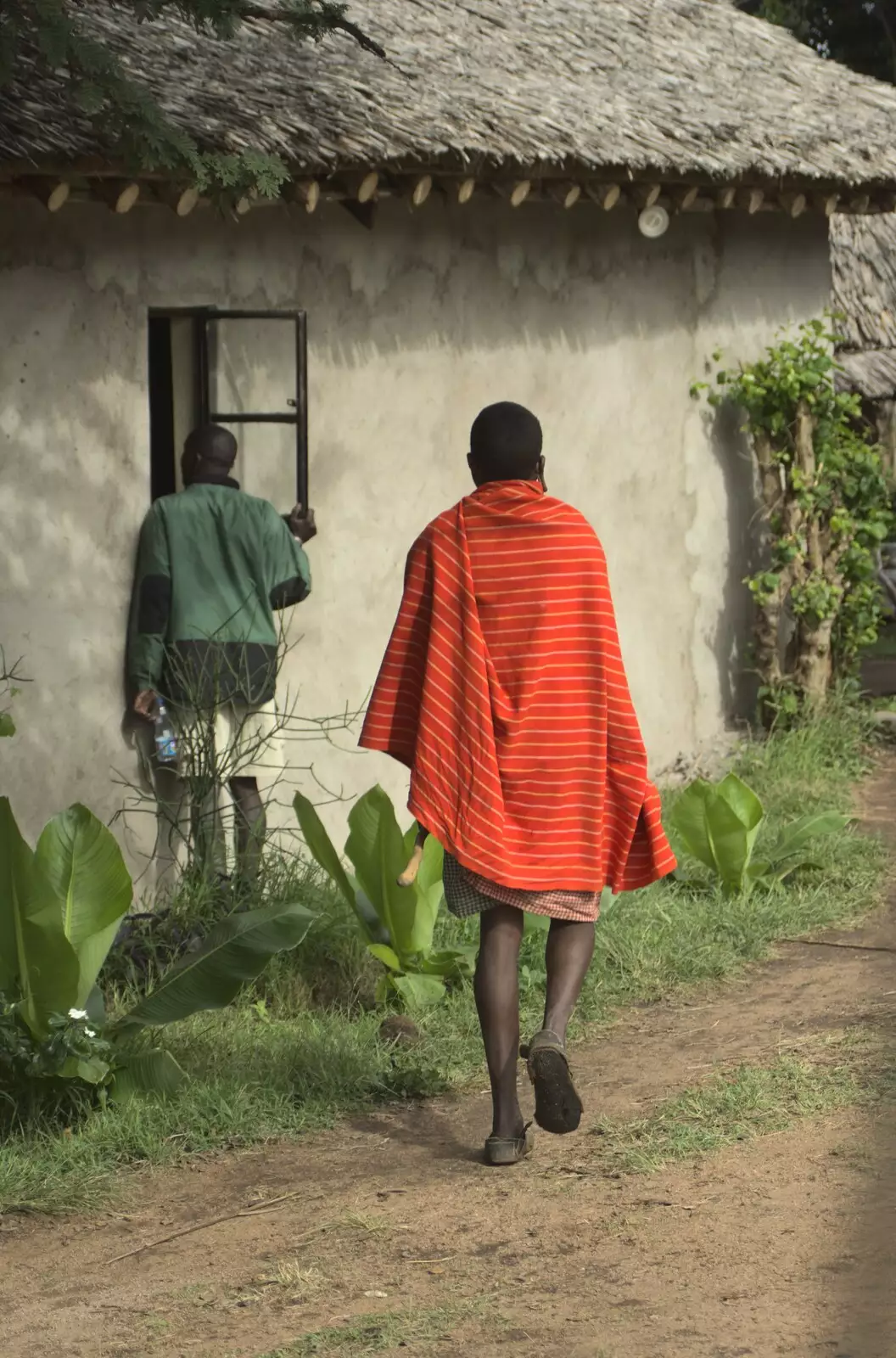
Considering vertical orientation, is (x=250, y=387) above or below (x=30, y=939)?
above

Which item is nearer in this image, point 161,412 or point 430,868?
point 430,868

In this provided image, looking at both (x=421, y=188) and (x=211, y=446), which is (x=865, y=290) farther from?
(x=211, y=446)

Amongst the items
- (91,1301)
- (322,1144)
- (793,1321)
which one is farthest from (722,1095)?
(91,1301)

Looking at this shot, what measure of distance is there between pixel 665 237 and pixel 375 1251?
19.3ft

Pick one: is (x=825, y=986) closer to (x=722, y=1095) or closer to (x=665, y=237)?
(x=722, y=1095)

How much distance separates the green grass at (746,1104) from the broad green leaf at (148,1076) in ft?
3.58

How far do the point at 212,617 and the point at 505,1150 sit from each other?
2635 millimetres

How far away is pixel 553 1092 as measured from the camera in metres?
3.90

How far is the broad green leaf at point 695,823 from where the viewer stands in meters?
6.68

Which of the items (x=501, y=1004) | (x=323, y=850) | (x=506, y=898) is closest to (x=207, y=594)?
(x=323, y=850)

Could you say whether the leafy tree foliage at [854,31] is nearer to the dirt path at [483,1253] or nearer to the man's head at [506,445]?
the man's head at [506,445]

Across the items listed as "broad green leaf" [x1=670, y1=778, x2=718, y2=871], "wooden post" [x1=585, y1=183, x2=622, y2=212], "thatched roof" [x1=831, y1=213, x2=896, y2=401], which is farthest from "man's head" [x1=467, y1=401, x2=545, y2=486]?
"thatched roof" [x1=831, y1=213, x2=896, y2=401]

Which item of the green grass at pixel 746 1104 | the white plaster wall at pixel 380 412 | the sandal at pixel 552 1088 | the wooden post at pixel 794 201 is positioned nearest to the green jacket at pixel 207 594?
the white plaster wall at pixel 380 412

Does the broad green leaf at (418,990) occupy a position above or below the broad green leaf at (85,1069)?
below
